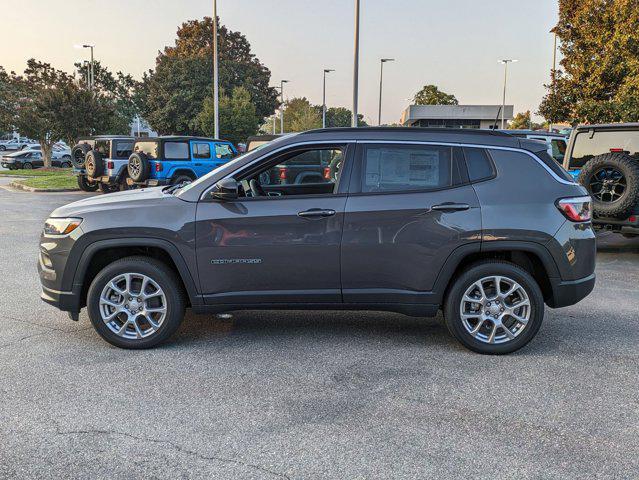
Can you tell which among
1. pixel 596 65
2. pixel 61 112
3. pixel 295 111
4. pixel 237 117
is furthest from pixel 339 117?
pixel 596 65

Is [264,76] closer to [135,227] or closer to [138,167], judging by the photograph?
[138,167]

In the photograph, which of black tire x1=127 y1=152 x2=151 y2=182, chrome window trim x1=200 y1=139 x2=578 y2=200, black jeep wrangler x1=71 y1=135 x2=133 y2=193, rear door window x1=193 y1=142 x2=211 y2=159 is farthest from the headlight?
black jeep wrangler x1=71 y1=135 x2=133 y2=193

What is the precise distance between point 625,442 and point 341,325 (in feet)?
8.84

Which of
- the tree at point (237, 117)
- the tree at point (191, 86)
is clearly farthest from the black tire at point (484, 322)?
the tree at point (191, 86)

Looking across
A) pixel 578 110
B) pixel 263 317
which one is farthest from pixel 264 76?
pixel 263 317

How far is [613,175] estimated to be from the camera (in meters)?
8.64

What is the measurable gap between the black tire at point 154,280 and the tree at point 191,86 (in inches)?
1824

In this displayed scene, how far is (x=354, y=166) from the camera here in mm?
4805

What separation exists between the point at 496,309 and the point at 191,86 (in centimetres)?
5328

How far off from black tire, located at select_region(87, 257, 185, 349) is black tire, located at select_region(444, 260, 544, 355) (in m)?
2.21

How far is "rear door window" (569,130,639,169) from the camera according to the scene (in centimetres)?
906

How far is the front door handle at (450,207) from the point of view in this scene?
15.4ft

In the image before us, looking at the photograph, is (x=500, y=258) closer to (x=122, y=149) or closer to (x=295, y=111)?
(x=122, y=149)

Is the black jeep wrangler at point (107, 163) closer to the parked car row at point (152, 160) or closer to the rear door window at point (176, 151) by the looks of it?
the parked car row at point (152, 160)
